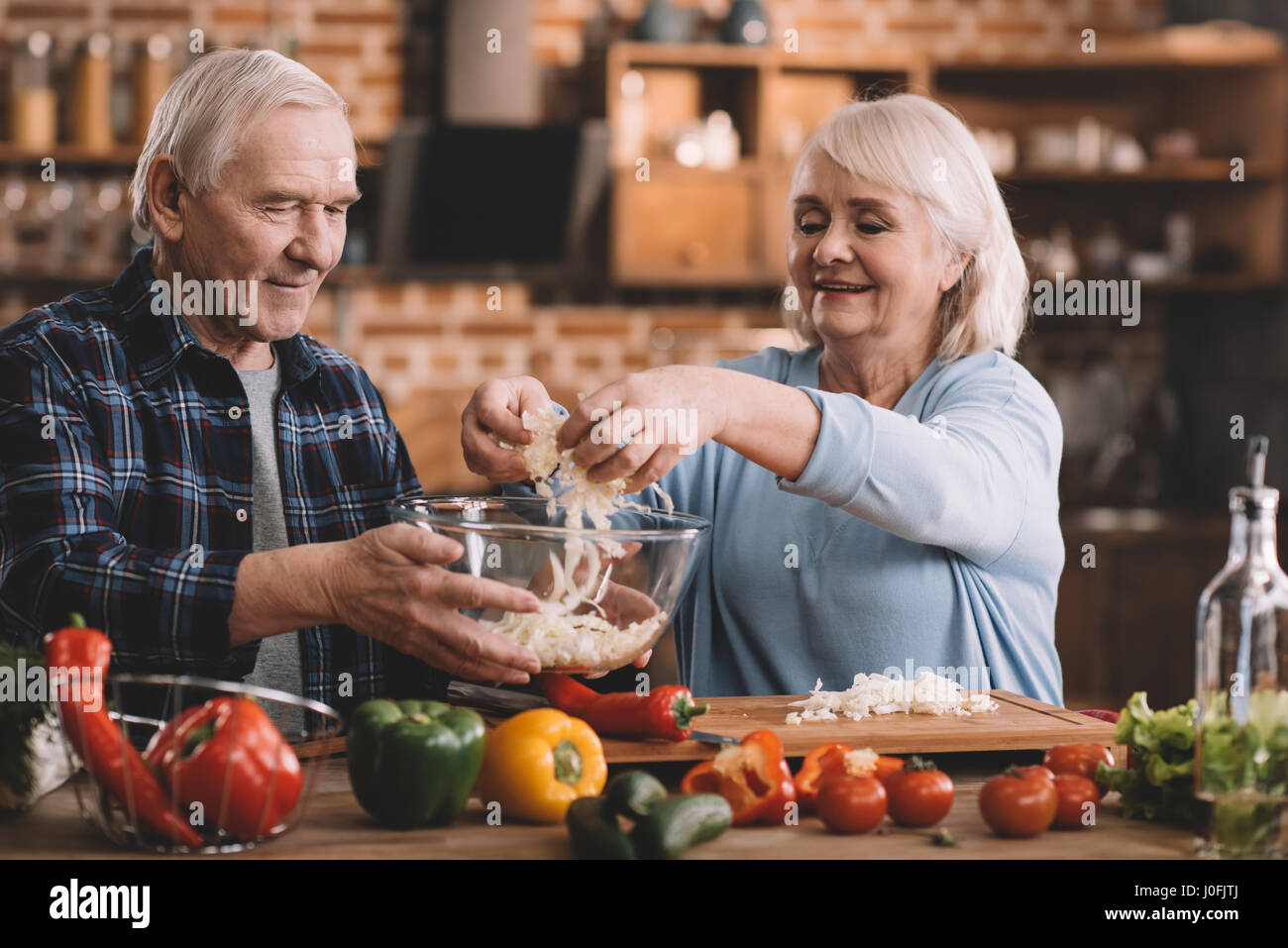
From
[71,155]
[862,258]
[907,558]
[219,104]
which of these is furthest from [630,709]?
[71,155]

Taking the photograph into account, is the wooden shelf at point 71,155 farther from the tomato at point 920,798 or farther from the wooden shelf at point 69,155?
the tomato at point 920,798

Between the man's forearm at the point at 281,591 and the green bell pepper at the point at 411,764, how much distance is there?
198 millimetres

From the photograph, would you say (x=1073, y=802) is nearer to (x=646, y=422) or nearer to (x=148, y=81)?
(x=646, y=422)

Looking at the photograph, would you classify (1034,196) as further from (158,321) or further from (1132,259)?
(158,321)

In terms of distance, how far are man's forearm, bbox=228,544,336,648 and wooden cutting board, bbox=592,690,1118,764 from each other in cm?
35

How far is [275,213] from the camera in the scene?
180cm

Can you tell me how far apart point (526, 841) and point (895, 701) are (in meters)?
0.57

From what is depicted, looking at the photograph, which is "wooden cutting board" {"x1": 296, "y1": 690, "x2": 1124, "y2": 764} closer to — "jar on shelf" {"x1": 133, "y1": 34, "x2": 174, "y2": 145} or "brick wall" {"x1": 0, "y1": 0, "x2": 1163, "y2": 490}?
"brick wall" {"x1": 0, "y1": 0, "x2": 1163, "y2": 490}

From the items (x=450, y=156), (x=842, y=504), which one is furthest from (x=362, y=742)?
(x=450, y=156)

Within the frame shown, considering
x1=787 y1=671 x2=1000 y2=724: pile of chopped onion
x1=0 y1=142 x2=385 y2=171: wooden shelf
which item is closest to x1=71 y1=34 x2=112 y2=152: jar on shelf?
x1=0 y1=142 x2=385 y2=171: wooden shelf

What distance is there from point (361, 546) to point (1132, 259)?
405 cm

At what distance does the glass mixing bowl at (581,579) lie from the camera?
57.5 inches

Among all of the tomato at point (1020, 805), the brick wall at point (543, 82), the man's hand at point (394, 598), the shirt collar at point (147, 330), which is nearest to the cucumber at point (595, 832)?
the man's hand at point (394, 598)

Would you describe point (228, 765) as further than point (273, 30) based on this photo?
No
